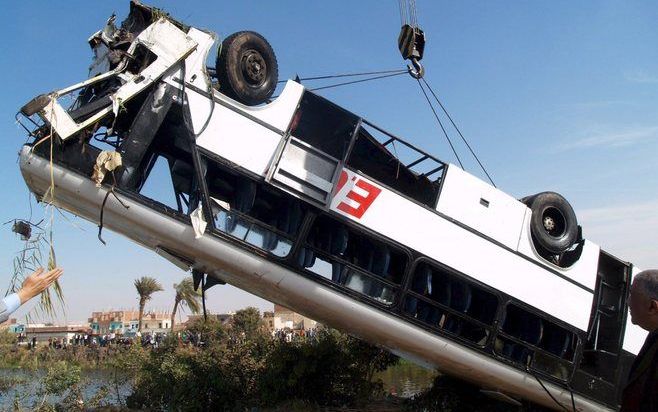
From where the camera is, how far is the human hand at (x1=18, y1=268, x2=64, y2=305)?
2.48m

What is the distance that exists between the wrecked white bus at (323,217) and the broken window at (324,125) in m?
0.02

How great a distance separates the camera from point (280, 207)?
6254 millimetres

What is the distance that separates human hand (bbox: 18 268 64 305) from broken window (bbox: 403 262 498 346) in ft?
14.2

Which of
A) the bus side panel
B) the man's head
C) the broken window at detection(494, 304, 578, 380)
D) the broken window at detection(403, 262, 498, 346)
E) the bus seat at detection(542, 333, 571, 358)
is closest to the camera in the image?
the man's head

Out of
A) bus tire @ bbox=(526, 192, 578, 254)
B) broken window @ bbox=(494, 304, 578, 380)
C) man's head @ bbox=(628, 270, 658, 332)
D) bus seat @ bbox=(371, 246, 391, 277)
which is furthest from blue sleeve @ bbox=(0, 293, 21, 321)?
bus tire @ bbox=(526, 192, 578, 254)

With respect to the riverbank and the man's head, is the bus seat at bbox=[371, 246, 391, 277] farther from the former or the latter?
the man's head

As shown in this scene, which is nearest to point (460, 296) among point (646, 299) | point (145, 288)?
point (646, 299)

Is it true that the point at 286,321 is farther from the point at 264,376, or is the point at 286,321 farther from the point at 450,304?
the point at 450,304

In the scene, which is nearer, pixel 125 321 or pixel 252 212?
pixel 252 212

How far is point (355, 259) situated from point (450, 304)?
1.31 metres

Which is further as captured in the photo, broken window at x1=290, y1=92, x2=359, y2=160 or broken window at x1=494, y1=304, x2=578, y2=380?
broken window at x1=494, y1=304, x2=578, y2=380

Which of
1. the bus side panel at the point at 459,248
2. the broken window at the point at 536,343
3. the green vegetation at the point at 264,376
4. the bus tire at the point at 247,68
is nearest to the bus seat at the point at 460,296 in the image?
the bus side panel at the point at 459,248

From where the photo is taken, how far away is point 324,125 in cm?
618

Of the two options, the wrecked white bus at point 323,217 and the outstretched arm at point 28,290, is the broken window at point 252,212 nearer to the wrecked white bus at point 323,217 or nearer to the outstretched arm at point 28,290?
the wrecked white bus at point 323,217
